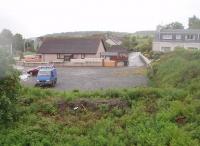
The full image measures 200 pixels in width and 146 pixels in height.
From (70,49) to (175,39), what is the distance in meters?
19.3

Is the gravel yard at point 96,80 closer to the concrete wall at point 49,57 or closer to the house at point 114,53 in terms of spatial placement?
the concrete wall at point 49,57

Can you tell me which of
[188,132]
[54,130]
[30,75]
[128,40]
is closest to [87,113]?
[54,130]

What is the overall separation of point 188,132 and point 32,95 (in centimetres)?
1121

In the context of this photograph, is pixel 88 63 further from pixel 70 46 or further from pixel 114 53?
pixel 114 53

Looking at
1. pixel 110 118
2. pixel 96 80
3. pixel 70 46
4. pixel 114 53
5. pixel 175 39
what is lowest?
pixel 110 118

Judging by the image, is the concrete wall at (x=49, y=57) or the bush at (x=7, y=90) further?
the concrete wall at (x=49, y=57)

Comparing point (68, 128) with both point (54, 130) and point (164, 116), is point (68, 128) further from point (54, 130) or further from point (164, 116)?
point (164, 116)

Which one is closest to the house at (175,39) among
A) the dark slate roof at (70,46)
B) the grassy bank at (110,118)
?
the dark slate roof at (70,46)

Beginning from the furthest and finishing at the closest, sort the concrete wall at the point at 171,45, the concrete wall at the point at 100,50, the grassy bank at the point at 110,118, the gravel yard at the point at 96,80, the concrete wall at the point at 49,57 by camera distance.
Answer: the concrete wall at the point at 171,45 → the concrete wall at the point at 100,50 → the concrete wall at the point at 49,57 → the gravel yard at the point at 96,80 → the grassy bank at the point at 110,118

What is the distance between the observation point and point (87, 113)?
67.1 ft

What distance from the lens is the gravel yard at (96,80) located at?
3288 centimetres

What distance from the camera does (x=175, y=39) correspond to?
65.2 meters

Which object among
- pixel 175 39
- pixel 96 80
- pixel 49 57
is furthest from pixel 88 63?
pixel 175 39

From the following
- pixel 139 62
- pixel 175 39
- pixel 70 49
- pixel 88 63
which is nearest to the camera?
pixel 88 63
